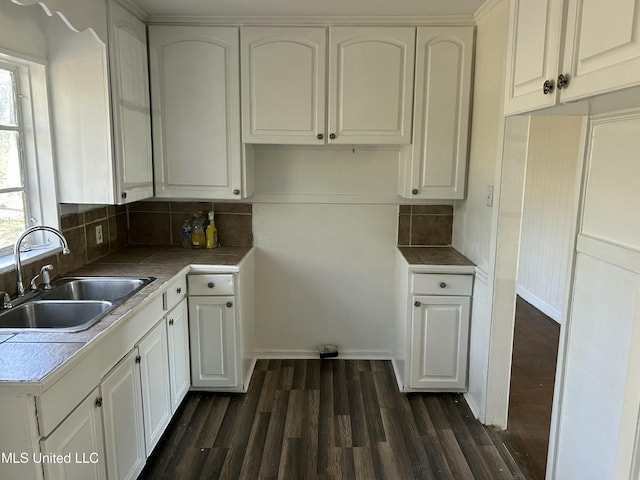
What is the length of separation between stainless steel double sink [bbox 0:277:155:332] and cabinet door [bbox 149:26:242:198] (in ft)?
2.43

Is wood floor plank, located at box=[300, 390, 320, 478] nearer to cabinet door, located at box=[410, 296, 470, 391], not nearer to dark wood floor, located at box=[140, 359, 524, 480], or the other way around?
dark wood floor, located at box=[140, 359, 524, 480]

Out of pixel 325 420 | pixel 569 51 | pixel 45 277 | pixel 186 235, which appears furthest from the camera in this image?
pixel 186 235

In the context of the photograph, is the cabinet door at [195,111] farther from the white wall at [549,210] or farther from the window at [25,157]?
the white wall at [549,210]

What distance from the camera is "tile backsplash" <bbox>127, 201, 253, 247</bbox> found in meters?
3.22

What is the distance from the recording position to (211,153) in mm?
2838

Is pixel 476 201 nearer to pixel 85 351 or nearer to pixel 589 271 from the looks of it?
pixel 589 271

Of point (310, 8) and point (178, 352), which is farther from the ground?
point (310, 8)

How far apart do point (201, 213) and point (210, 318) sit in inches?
31.2

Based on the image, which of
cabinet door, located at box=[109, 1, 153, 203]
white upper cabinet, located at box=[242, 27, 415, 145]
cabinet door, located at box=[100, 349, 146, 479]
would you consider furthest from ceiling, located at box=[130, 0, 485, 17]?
cabinet door, located at box=[100, 349, 146, 479]

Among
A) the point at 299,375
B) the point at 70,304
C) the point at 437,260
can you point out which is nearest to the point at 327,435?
the point at 299,375

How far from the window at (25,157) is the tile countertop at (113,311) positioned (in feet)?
1.08

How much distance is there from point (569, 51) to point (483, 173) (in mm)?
1369

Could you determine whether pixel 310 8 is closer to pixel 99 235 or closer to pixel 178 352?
Result: pixel 99 235

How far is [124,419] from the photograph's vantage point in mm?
1882
